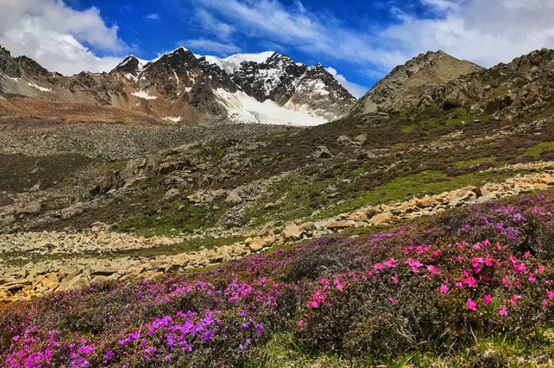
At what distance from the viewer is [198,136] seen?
5536 inches

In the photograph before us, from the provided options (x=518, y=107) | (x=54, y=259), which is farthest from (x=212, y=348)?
(x=518, y=107)

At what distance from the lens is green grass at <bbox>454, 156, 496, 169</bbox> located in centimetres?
3431

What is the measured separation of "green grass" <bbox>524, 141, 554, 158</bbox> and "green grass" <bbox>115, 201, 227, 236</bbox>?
2594cm

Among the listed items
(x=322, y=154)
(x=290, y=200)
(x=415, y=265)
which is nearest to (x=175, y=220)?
(x=290, y=200)

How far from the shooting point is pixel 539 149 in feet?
118

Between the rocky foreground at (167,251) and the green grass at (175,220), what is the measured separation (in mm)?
3874

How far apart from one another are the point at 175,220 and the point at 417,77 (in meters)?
93.0

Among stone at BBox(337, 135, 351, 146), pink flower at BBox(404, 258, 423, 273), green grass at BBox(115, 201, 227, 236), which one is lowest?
green grass at BBox(115, 201, 227, 236)

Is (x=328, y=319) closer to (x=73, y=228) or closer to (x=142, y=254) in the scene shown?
(x=142, y=254)

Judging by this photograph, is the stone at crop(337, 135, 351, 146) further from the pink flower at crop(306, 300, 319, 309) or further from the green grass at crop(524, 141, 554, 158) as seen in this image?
the pink flower at crop(306, 300, 319, 309)

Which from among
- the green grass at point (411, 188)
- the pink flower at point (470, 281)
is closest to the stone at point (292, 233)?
the green grass at point (411, 188)

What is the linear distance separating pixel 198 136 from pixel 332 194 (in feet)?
369

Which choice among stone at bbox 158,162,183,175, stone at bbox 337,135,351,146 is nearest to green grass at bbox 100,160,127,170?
stone at bbox 158,162,183,175

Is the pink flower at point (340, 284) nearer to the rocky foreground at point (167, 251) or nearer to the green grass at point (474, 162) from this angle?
the rocky foreground at point (167, 251)
